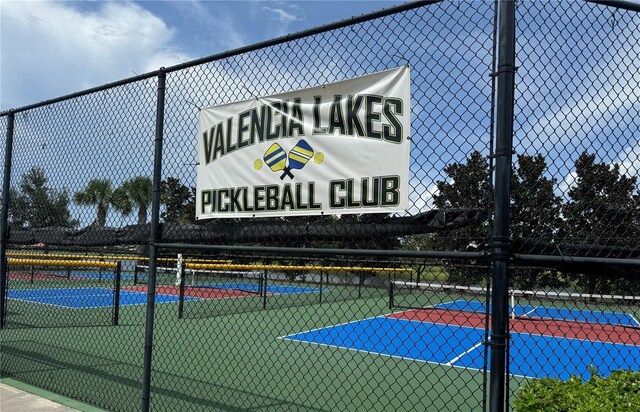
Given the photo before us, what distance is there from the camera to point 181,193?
5.84 meters

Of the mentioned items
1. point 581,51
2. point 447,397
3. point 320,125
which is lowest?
point 447,397

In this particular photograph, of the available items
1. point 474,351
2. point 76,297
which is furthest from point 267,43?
point 76,297

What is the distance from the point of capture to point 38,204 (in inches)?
293

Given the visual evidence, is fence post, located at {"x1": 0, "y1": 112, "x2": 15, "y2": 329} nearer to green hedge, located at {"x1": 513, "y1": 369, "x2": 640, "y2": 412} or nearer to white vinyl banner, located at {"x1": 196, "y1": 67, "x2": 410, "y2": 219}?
white vinyl banner, located at {"x1": 196, "y1": 67, "x2": 410, "y2": 219}

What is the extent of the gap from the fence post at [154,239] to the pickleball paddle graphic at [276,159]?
1.16 metres

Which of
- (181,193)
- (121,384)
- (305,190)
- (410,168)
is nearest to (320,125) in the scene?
(305,190)

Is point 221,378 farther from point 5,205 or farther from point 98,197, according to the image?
point 5,205

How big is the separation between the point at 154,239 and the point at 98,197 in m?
3.82

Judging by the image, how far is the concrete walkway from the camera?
5.37m

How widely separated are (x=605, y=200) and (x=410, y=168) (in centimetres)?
301

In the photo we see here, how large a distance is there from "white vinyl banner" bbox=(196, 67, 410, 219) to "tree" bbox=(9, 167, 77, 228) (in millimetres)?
3150

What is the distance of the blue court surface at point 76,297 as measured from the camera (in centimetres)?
1581

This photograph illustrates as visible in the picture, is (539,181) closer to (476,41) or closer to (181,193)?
(476,41)

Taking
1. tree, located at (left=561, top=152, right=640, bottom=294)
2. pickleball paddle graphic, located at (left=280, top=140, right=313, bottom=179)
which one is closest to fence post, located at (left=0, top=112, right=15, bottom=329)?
pickleball paddle graphic, located at (left=280, top=140, right=313, bottom=179)
